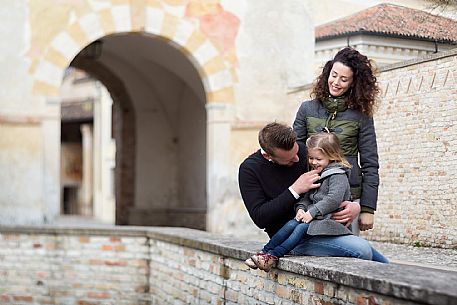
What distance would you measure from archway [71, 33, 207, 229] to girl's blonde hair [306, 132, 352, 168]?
1180 centimetres

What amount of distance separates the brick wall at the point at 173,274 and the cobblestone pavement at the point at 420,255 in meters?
2.21

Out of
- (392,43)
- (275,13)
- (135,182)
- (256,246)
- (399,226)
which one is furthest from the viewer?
(135,182)

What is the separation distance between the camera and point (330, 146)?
5.21 m

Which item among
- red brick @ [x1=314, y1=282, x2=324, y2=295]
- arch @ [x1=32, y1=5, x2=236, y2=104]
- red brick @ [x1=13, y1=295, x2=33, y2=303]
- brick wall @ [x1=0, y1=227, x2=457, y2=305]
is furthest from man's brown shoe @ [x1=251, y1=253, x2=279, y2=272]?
arch @ [x1=32, y1=5, x2=236, y2=104]

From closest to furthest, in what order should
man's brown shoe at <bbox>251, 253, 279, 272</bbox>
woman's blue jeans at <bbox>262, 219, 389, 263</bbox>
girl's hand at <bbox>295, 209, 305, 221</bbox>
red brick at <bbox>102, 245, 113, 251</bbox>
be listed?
girl's hand at <bbox>295, 209, 305, 221</bbox>
woman's blue jeans at <bbox>262, 219, 389, 263</bbox>
man's brown shoe at <bbox>251, 253, 279, 272</bbox>
red brick at <bbox>102, 245, 113, 251</bbox>

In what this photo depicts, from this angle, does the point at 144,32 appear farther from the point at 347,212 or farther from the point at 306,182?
the point at 347,212

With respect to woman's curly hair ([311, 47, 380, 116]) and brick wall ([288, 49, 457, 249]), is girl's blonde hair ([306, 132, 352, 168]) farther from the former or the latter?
brick wall ([288, 49, 457, 249])

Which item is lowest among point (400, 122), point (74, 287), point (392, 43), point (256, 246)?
point (74, 287)

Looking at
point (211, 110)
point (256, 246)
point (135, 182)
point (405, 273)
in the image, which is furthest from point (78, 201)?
point (405, 273)

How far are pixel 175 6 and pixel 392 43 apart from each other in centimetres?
332

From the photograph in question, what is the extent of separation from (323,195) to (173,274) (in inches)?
175

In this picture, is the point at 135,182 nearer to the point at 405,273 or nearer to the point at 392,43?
the point at 392,43

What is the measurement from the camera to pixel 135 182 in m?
17.9

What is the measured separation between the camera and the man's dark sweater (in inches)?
217
